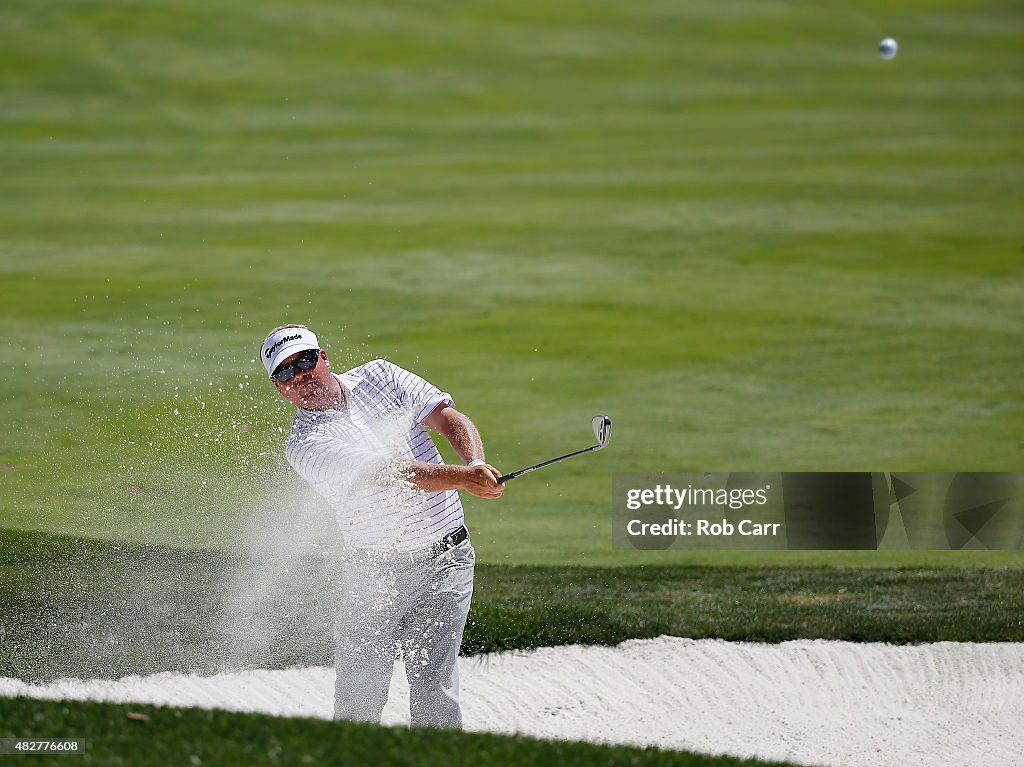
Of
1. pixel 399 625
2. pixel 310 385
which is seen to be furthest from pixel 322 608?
pixel 310 385

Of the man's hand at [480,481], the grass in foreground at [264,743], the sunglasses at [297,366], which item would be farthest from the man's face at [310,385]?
the grass in foreground at [264,743]

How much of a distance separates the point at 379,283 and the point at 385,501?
1142cm

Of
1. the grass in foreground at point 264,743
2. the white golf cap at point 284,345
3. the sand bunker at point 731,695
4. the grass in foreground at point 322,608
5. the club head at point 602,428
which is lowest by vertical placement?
the sand bunker at point 731,695

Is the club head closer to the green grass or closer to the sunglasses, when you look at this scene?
the sunglasses

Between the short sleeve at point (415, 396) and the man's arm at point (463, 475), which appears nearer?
the man's arm at point (463, 475)

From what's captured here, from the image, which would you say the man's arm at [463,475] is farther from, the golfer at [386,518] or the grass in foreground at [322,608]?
the grass in foreground at [322,608]

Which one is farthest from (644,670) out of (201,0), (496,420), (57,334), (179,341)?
(201,0)

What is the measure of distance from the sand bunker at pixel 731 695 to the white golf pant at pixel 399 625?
4.76ft

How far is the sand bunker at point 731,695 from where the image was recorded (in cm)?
693

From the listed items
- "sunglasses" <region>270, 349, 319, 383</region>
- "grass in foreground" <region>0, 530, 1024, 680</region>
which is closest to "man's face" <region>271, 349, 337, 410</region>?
"sunglasses" <region>270, 349, 319, 383</region>

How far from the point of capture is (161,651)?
7480 millimetres

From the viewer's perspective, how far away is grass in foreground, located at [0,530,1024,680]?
753 cm

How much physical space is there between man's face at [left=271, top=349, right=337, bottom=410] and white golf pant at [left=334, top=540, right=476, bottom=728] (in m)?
0.67

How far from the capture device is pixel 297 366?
5230mm
